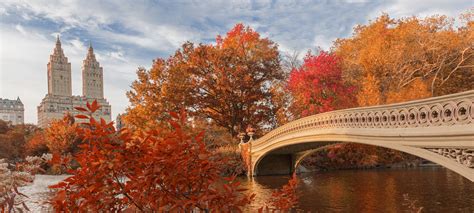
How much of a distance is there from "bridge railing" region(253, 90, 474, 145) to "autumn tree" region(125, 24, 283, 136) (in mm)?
16924

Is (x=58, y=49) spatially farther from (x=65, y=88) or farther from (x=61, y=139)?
(x=61, y=139)

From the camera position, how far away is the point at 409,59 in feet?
77.4

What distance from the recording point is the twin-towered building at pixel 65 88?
122 m

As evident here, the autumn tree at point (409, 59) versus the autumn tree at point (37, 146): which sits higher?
the autumn tree at point (409, 59)

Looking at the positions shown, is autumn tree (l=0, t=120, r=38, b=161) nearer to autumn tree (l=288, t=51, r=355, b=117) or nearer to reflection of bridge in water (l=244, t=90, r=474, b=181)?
autumn tree (l=288, t=51, r=355, b=117)

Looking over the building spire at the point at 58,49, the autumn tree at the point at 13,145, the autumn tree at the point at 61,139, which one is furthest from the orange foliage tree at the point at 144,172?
the building spire at the point at 58,49

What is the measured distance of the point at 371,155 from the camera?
90.7 feet

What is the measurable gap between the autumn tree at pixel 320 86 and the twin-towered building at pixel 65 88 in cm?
9897

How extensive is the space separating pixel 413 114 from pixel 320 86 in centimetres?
1837

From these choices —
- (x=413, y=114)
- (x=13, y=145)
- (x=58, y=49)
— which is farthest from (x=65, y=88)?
(x=413, y=114)

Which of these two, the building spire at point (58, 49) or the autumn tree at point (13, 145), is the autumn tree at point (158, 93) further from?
the building spire at point (58, 49)

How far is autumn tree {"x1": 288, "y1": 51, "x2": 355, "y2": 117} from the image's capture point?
25703 millimetres

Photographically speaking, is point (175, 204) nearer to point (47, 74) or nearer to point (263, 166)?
point (263, 166)

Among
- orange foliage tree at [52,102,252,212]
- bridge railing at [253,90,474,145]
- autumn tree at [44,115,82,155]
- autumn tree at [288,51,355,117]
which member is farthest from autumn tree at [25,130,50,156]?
orange foliage tree at [52,102,252,212]
